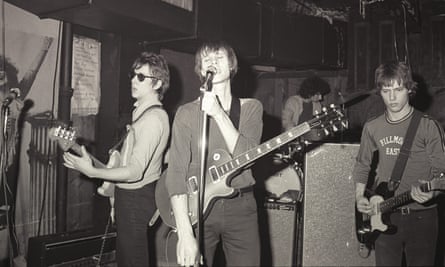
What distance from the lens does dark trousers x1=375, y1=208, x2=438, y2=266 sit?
262 cm

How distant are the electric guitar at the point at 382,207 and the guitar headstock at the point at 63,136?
226 centimetres

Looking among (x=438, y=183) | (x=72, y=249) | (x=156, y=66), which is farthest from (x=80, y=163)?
(x=438, y=183)

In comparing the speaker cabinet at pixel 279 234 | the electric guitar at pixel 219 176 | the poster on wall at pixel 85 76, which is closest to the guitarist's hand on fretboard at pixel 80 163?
the electric guitar at pixel 219 176

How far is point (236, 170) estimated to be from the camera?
213 centimetres

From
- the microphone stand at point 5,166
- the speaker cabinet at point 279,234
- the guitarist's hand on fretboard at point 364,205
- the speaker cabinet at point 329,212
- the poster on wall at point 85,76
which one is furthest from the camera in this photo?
the poster on wall at point 85,76

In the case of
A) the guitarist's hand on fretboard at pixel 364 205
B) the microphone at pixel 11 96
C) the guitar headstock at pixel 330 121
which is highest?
the microphone at pixel 11 96

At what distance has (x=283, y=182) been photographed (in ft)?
13.1

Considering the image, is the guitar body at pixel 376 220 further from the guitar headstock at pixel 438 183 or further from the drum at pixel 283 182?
the drum at pixel 283 182

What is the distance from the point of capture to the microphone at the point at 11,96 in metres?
3.09

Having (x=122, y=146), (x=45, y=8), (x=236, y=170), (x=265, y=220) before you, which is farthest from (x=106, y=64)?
(x=236, y=170)

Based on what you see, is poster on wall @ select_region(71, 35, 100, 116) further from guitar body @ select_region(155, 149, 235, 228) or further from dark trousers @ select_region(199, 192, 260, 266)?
dark trousers @ select_region(199, 192, 260, 266)

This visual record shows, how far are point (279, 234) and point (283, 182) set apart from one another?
1.71 feet

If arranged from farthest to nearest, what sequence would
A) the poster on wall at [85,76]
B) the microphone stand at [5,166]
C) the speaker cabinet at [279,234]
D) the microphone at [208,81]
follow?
the poster on wall at [85,76] → the speaker cabinet at [279,234] → the microphone stand at [5,166] → the microphone at [208,81]

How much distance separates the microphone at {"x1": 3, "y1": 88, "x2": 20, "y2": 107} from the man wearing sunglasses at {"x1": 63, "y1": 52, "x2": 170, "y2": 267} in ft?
2.63
